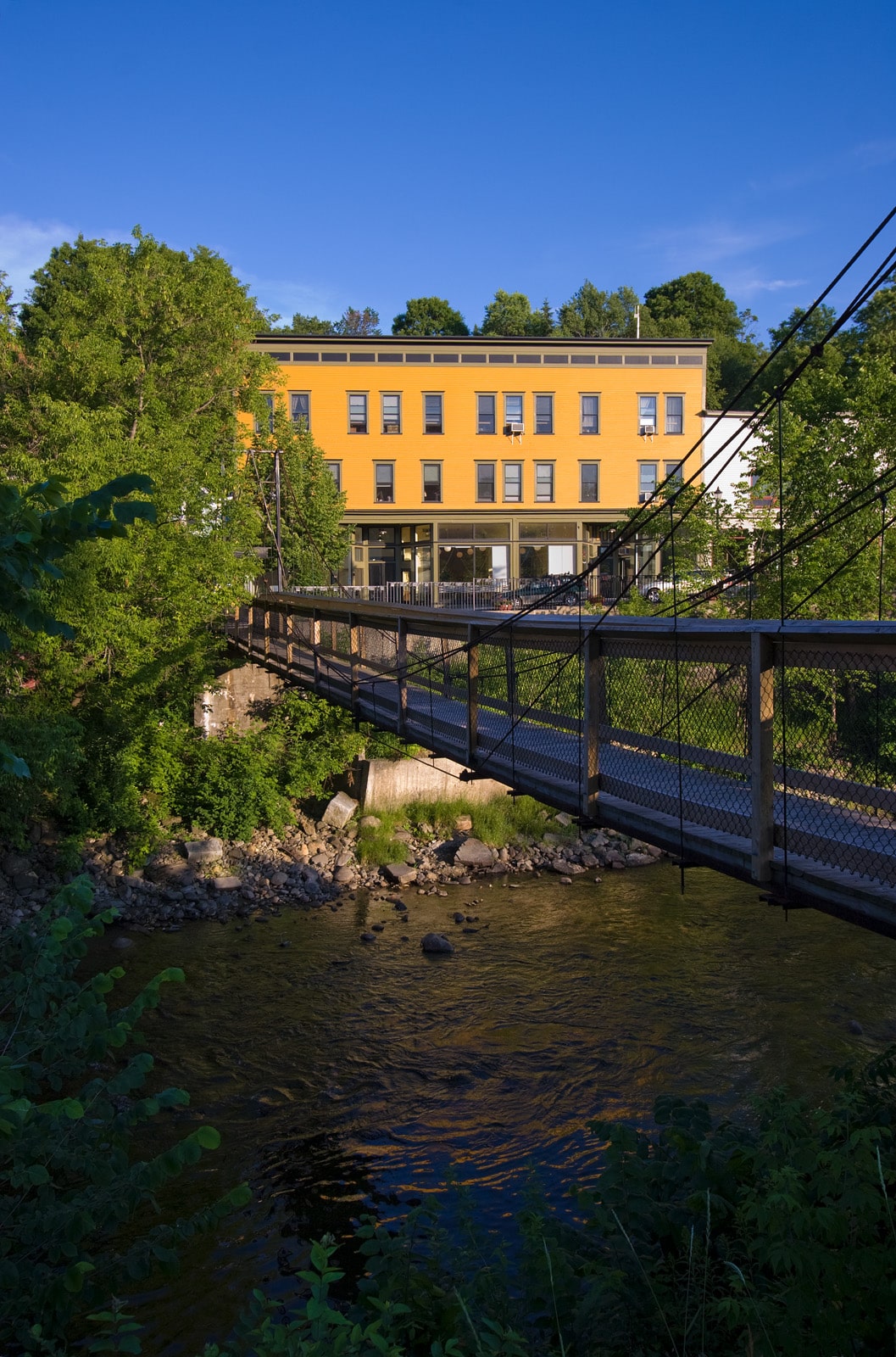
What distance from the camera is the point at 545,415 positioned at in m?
38.7

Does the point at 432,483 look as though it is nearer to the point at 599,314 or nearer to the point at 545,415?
the point at 545,415

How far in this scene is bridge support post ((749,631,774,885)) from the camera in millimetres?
5043

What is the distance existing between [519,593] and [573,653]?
96.4ft

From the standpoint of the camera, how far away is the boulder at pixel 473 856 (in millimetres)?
19094

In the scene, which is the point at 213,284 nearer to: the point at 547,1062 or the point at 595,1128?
the point at 547,1062

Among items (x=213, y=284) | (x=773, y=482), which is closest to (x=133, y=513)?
(x=773, y=482)

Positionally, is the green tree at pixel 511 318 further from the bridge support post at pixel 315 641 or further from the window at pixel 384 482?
the bridge support post at pixel 315 641

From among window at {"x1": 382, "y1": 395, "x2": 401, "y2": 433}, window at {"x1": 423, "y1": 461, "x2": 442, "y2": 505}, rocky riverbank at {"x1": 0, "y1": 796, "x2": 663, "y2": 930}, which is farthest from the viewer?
window at {"x1": 423, "y1": 461, "x2": 442, "y2": 505}

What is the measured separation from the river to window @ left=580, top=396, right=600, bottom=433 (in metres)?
25.0

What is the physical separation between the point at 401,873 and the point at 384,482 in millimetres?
22131

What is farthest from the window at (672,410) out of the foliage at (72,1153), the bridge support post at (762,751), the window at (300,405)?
the foliage at (72,1153)

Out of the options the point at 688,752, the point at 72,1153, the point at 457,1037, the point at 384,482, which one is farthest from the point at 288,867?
the point at 384,482

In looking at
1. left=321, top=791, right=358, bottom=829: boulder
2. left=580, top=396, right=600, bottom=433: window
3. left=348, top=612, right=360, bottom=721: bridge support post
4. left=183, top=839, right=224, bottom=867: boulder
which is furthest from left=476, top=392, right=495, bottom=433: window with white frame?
left=348, top=612, right=360, bottom=721: bridge support post

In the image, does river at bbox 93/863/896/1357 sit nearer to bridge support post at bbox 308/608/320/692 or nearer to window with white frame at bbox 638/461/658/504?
Answer: bridge support post at bbox 308/608/320/692
